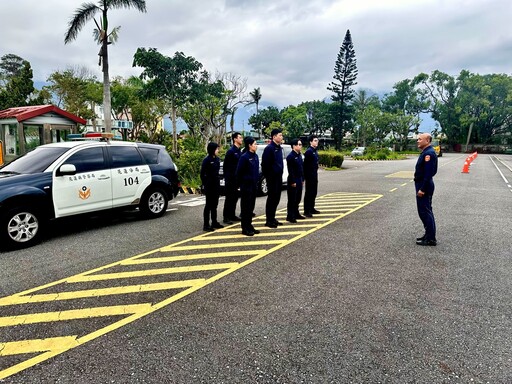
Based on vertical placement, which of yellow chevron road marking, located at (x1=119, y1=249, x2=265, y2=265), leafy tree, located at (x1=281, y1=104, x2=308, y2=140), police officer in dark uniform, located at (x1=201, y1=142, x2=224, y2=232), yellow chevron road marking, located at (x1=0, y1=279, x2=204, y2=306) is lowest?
yellow chevron road marking, located at (x1=0, y1=279, x2=204, y2=306)

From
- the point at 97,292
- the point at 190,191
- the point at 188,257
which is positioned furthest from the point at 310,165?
the point at 190,191

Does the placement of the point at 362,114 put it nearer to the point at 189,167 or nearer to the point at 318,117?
the point at 318,117

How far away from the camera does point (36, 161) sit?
6250mm

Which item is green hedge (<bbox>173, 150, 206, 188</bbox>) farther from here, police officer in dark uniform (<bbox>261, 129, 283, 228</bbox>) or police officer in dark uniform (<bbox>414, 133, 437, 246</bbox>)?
police officer in dark uniform (<bbox>414, 133, 437, 246</bbox>)

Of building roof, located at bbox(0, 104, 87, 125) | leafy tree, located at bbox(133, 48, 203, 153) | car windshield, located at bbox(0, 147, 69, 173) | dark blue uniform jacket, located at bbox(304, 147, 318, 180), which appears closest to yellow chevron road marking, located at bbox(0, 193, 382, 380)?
dark blue uniform jacket, located at bbox(304, 147, 318, 180)

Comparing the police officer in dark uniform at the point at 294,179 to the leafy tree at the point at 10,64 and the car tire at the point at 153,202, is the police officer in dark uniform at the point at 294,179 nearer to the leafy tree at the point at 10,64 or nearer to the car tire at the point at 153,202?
the car tire at the point at 153,202

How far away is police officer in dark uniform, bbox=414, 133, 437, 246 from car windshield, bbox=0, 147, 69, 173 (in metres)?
6.37

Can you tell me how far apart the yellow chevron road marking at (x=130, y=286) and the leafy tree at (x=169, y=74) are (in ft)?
58.1


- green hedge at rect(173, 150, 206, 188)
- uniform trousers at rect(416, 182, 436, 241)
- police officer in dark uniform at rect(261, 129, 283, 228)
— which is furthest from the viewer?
green hedge at rect(173, 150, 206, 188)

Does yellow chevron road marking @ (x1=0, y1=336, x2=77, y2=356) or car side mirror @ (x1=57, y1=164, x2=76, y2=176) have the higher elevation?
car side mirror @ (x1=57, y1=164, x2=76, y2=176)

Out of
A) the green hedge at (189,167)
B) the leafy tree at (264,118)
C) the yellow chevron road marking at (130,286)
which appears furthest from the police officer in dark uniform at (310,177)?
the leafy tree at (264,118)

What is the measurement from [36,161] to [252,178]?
3989 mm

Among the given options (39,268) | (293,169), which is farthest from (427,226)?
(39,268)

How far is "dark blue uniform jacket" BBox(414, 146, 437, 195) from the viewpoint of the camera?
213 inches
